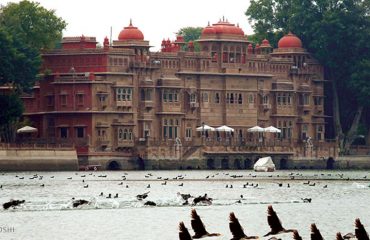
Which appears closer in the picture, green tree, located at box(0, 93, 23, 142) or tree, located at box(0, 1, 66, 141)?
green tree, located at box(0, 93, 23, 142)

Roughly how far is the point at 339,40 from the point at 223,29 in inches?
471

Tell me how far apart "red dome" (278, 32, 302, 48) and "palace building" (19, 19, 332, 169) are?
0.32ft

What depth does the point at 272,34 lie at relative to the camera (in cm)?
15875

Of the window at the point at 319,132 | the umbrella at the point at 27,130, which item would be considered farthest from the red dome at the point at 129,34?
the window at the point at 319,132

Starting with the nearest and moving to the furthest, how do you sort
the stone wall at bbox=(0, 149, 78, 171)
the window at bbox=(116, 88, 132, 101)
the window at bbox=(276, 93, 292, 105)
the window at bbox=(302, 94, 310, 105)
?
1. the stone wall at bbox=(0, 149, 78, 171)
2. the window at bbox=(116, 88, 132, 101)
3. the window at bbox=(276, 93, 292, 105)
4. the window at bbox=(302, 94, 310, 105)

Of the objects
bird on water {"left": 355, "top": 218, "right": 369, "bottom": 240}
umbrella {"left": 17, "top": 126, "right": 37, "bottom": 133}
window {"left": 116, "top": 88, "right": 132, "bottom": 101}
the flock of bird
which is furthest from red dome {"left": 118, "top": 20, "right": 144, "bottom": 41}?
bird on water {"left": 355, "top": 218, "right": 369, "bottom": 240}

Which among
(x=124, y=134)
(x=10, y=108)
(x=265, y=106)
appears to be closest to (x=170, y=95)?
(x=124, y=134)

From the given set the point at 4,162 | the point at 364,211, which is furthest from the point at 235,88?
the point at 364,211

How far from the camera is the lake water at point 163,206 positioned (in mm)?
60812

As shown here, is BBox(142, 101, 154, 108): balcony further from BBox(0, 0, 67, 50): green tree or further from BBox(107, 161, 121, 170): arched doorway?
BBox(0, 0, 67, 50): green tree

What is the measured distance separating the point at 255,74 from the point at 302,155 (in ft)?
29.1

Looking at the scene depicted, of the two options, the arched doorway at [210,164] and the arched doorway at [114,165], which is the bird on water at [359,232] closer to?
the arched doorway at [114,165]

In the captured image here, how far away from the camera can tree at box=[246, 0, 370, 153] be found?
14812cm

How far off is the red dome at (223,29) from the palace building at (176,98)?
133mm
